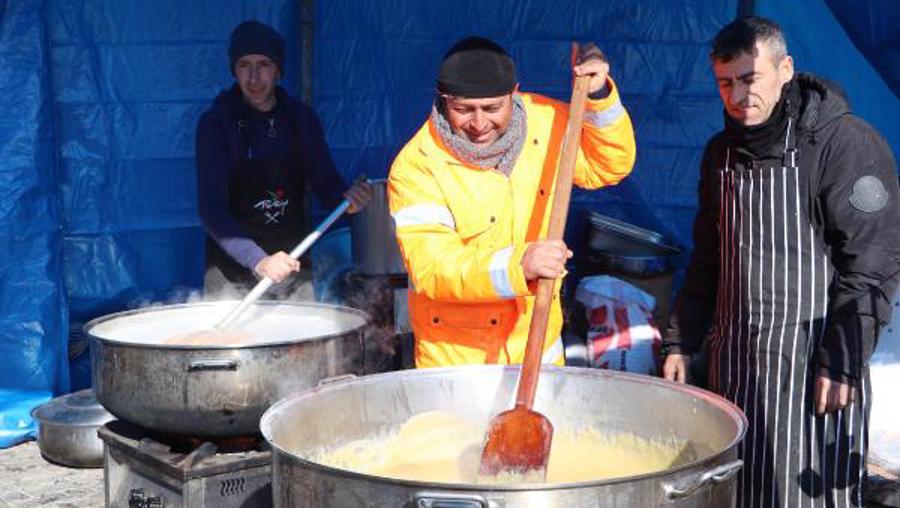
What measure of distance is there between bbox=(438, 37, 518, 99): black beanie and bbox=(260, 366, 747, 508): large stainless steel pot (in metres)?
0.73

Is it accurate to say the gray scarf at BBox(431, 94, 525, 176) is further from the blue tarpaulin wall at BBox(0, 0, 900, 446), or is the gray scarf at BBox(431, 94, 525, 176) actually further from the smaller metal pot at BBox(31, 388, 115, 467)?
the smaller metal pot at BBox(31, 388, 115, 467)

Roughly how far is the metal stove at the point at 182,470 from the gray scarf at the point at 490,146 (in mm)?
1100

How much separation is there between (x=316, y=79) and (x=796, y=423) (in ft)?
12.1

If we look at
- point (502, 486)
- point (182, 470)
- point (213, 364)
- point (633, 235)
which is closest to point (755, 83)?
point (502, 486)

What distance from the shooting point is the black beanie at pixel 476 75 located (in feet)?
A: 9.21

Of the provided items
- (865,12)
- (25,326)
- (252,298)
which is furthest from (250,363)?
(25,326)

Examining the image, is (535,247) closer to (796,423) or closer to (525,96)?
(525,96)

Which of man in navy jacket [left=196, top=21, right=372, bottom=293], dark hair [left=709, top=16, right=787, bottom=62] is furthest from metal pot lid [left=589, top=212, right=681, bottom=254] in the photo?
dark hair [left=709, top=16, right=787, bottom=62]

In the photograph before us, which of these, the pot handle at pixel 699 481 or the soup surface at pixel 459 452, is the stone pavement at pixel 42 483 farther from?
the pot handle at pixel 699 481

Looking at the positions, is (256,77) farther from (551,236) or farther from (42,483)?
(551,236)

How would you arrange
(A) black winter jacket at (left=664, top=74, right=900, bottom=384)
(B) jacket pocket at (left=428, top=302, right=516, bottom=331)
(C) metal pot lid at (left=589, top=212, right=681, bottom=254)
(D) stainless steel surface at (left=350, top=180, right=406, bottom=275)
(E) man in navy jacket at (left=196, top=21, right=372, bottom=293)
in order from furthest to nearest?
1. (C) metal pot lid at (left=589, top=212, right=681, bottom=254)
2. (D) stainless steel surface at (left=350, top=180, right=406, bottom=275)
3. (E) man in navy jacket at (left=196, top=21, right=372, bottom=293)
4. (B) jacket pocket at (left=428, top=302, right=516, bottom=331)
5. (A) black winter jacket at (left=664, top=74, right=900, bottom=384)

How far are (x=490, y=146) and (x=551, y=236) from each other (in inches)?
18.5

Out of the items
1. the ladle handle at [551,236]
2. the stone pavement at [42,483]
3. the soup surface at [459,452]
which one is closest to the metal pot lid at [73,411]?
the stone pavement at [42,483]

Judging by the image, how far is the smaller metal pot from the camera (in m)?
5.01
